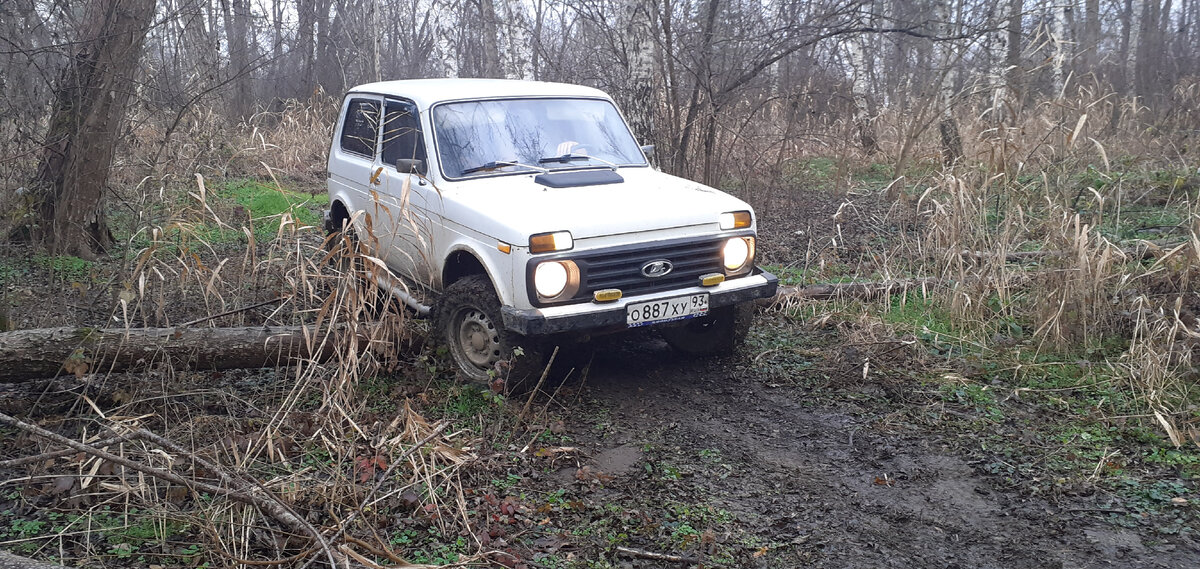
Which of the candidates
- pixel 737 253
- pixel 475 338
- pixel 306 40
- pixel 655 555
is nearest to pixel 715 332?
pixel 737 253

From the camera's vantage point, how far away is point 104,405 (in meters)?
4.79

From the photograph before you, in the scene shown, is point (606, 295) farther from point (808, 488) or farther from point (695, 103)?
point (695, 103)

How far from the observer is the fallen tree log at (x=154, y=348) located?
4516mm

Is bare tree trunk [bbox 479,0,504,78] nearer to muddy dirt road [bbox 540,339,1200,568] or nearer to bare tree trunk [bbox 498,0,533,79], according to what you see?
bare tree trunk [bbox 498,0,533,79]

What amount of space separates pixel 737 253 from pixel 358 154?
304 centimetres

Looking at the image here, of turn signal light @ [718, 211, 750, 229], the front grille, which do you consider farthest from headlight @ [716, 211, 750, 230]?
the front grille

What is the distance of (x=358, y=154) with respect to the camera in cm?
648

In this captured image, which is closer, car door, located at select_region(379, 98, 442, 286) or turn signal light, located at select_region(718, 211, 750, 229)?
turn signal light, located at select_region(718, 211, 750, 229)

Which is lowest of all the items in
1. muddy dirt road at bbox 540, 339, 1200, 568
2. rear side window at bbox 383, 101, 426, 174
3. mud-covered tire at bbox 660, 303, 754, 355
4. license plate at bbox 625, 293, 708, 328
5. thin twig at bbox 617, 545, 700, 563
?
thin twig at bbox 617, 545, 700, 563

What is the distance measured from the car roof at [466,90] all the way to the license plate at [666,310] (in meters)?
1.94

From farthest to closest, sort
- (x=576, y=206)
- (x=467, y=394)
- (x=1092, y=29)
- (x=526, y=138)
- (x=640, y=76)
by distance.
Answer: (x=1092, y=29)
(x=640, y=76)
(x=526, y=138)
(x=467, y=394)
(x=576, y=206)

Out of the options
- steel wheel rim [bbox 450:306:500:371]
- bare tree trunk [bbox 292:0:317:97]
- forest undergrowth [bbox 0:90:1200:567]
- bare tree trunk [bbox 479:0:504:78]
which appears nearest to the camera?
forest undergrowth [bbox 0:90:1200:567]

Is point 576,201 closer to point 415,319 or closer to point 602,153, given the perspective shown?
point 602,153

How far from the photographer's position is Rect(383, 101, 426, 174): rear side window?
5656 mm
